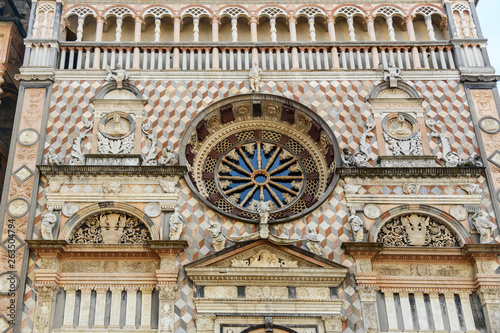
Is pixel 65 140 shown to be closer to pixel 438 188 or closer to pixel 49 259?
pixel 49 259

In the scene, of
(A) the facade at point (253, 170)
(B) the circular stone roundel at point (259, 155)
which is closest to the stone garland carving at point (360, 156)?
(A) the facade at point (253, 170)

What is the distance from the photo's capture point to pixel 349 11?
19531 millimetres

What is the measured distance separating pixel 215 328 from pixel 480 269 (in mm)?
6029

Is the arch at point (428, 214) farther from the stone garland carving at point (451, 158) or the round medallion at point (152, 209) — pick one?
the round medallion at point (152, 209)

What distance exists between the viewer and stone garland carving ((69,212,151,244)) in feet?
51.8

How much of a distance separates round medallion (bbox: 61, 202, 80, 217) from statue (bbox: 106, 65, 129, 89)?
3.57m

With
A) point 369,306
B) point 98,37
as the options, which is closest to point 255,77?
point 98,37

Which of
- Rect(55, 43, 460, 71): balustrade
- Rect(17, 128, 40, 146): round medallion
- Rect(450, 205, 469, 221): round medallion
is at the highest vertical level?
Rect(55, 43, 460, 71): balustrade

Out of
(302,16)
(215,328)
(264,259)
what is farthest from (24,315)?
(302,16)

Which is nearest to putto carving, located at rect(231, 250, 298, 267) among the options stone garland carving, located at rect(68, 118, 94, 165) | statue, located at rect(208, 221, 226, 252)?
statue, located at rect(208, 221, 226, 252)

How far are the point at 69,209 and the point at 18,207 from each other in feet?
3.94

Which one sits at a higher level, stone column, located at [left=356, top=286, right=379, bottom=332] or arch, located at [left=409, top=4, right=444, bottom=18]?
arch, located at [left=409, top=4, right=444, bottom=18]

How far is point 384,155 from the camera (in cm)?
1700

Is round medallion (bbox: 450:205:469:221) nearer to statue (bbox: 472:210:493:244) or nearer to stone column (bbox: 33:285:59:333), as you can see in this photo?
statue (bbox: 472:210:493:244)
